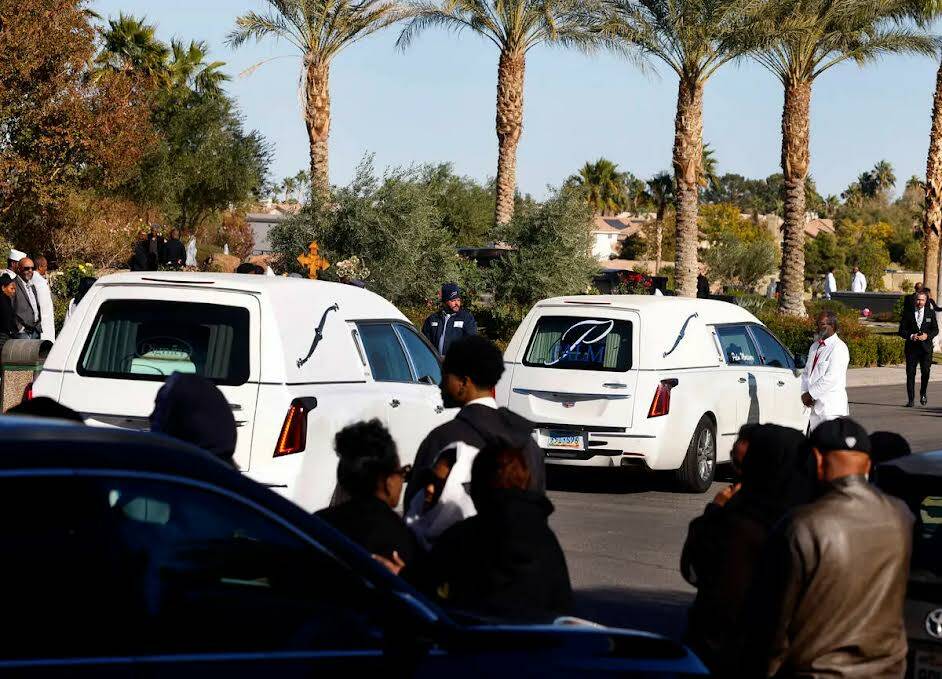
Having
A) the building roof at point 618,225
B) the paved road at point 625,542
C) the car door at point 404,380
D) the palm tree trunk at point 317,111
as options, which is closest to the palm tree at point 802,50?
the palm tree trunk at point 317,111

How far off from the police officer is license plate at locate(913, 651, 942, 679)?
11.0 m

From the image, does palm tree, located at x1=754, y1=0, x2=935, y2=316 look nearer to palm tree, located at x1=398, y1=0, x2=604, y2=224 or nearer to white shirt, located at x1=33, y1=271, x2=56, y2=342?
palm tree, located at x1=398, y1=0, x2=604, y2=224

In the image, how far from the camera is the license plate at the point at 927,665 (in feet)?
18.4

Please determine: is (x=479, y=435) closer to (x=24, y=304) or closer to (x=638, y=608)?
(x=638, y=608)

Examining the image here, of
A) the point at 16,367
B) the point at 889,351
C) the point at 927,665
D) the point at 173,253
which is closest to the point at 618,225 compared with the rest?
the point at 889,351

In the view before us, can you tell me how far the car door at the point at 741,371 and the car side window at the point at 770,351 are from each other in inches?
8.1

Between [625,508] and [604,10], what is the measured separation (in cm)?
2358

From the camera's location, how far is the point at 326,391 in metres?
8.96

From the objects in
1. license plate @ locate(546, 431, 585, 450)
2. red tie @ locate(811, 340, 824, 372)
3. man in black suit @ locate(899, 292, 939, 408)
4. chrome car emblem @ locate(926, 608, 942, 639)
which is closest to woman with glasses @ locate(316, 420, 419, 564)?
chrome car emblem @ locate(926, 608, 942, 639)

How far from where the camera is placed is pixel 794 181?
121 ft

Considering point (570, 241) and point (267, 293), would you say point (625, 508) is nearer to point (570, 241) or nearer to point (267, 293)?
point (267, 293)

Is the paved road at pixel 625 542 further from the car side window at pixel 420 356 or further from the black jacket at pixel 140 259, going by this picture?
the black jacket at pixel 140 259

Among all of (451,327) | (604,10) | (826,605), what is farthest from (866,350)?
(826,605)

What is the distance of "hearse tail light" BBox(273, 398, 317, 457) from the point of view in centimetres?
850
